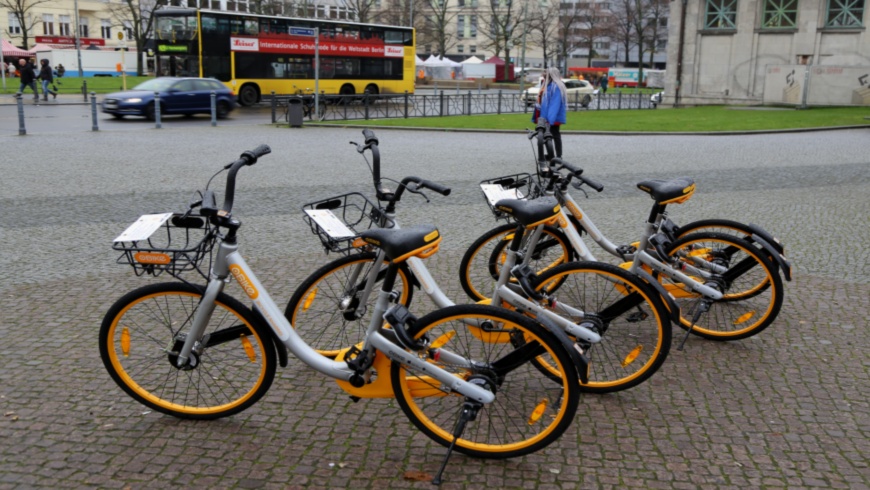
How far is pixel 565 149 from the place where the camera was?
1686cm

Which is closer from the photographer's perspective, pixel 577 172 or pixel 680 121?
pixel 577 172

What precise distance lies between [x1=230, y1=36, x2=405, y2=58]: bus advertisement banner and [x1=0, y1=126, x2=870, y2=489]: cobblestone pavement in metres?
22.6

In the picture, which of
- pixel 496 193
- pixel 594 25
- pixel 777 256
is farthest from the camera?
pixel 594 25

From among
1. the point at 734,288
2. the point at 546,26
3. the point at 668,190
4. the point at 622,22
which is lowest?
the point at 734,288

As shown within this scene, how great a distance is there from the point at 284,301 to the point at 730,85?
34.5m

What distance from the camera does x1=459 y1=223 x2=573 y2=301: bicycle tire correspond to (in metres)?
5.38

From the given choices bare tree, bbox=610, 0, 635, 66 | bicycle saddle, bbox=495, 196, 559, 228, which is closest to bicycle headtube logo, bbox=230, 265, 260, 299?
bicycle saddle, bbox=495, 196, 559, 228

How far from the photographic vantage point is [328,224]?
13.7 ft

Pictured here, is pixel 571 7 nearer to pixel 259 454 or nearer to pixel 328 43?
pixel 328 43

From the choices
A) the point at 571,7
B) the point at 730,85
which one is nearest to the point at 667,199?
the point at 730,85

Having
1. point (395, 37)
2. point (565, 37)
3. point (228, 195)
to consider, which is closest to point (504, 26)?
point (565, 37)

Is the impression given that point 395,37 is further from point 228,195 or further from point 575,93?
point 228,195

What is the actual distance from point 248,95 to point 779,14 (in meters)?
22.4

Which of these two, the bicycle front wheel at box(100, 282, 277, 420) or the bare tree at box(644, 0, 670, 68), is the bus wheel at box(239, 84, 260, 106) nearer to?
the bicycle front wheel at box(100, 282, 277, 420)
